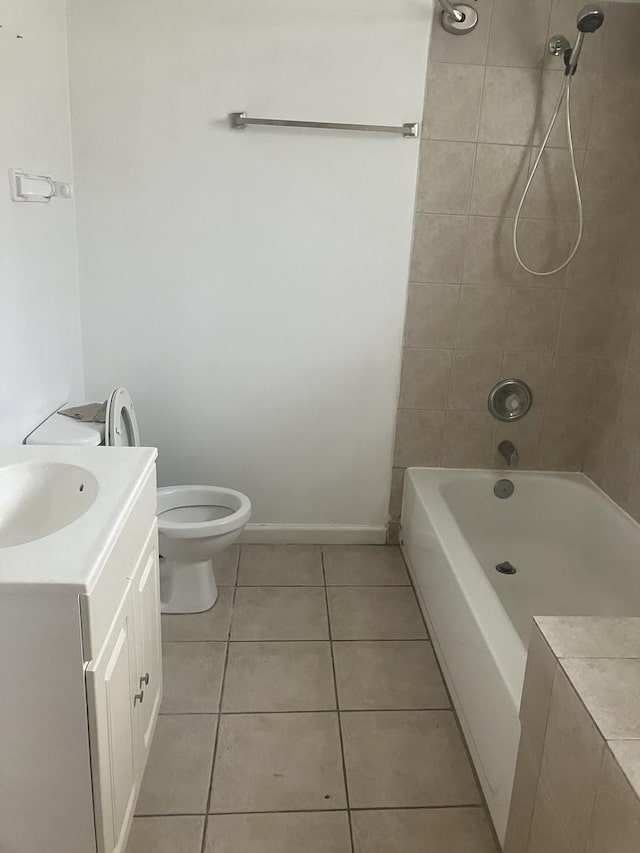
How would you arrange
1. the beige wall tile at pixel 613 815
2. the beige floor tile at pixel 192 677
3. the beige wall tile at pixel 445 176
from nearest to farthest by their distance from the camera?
the beige wall tile at pixel 613 815, the beige floor tile at pixel 192 677, the beige wall tile at pixel 445 176

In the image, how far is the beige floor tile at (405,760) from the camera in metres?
1.86

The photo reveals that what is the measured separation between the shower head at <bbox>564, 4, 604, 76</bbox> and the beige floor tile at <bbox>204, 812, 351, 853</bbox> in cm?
245

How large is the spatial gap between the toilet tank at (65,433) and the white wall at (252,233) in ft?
1.74

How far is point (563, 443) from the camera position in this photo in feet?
9.94

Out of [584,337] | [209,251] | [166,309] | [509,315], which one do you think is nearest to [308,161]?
[209,251]

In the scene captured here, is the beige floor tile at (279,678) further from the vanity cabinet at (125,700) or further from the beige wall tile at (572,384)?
the beige wall tile at (572,384)

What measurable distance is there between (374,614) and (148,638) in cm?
105

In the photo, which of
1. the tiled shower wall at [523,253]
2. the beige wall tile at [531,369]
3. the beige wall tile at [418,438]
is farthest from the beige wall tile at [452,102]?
the beige wall tile at [418,438]

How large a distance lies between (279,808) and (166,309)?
5.87 feet

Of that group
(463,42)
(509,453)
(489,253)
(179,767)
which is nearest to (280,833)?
(179,767)

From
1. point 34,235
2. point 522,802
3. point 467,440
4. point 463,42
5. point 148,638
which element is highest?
point 463,42

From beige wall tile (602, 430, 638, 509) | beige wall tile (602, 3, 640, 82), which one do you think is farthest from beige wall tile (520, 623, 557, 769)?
beige wall tile (602, 3, 640, 82)

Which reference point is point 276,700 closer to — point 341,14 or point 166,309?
point 166,309

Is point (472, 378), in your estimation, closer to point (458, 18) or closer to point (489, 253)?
point (489, 253)
